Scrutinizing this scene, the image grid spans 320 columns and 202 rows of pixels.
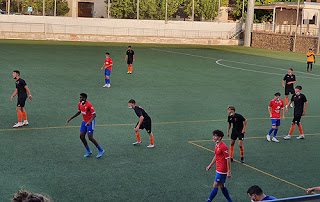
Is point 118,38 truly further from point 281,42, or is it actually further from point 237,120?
point 237,120

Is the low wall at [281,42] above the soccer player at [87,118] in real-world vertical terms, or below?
above

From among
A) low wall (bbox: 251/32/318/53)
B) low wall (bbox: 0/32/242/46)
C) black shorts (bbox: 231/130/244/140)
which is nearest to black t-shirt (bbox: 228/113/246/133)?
black shorts (bbox: 231/130/244/140)

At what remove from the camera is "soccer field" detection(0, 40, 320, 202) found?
11.0 metres

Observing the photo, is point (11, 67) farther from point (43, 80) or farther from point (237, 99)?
point (237, 99)

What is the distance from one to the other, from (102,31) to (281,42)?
26387 mm

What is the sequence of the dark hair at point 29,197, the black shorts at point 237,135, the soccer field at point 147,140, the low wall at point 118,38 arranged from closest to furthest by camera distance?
the dark hair at point 29,197, the soccer field at point 147,140, the black shorts at point 237,135, the low wall at point 118,38

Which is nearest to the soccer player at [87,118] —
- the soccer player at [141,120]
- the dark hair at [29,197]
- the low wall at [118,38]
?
the soccer player at [141,120]

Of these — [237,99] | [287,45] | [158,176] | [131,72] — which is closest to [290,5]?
[287,45]

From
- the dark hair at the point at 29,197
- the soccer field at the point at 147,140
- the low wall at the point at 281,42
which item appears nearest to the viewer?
the dark hair at the point at 29,197

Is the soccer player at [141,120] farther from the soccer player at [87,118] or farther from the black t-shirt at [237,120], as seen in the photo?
the black t-shirt at [237,120]

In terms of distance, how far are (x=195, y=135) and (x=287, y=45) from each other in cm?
4625

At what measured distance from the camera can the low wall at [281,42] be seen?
54.4 meters

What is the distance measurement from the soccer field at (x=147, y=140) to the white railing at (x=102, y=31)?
3153cm

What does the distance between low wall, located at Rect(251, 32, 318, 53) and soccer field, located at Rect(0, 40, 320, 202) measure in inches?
955
